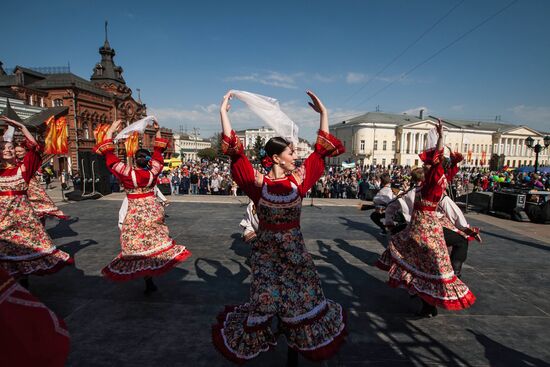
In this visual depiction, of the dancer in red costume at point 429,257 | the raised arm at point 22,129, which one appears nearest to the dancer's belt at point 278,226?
the dancer in red costume at point 429,257

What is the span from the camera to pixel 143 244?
14.1ft

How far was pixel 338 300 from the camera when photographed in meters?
4.46

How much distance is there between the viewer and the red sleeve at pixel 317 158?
2.71 m

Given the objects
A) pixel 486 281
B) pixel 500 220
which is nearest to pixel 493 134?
→ pixel 500 220

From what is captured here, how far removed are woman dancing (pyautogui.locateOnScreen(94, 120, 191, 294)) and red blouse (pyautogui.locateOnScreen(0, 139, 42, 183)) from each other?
1.52 m

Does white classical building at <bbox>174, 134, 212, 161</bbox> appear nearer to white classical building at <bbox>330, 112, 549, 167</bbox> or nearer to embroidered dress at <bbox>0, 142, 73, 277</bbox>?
white classical building at <bbox>330, 112, 549, 167</bbox>

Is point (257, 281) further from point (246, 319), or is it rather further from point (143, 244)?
point (143, 244)

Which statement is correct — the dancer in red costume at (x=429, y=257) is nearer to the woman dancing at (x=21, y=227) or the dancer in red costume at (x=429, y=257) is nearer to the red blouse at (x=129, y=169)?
the red blouse at (x=129, y=169)

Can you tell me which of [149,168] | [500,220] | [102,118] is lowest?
[500,220]

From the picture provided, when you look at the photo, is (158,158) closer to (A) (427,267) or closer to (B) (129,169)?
(B) (129,169)

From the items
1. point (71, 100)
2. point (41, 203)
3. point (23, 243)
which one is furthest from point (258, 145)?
point (23, 243)

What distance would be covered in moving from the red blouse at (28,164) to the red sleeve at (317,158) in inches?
171

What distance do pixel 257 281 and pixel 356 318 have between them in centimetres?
206

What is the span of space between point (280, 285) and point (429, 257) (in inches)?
94.1
